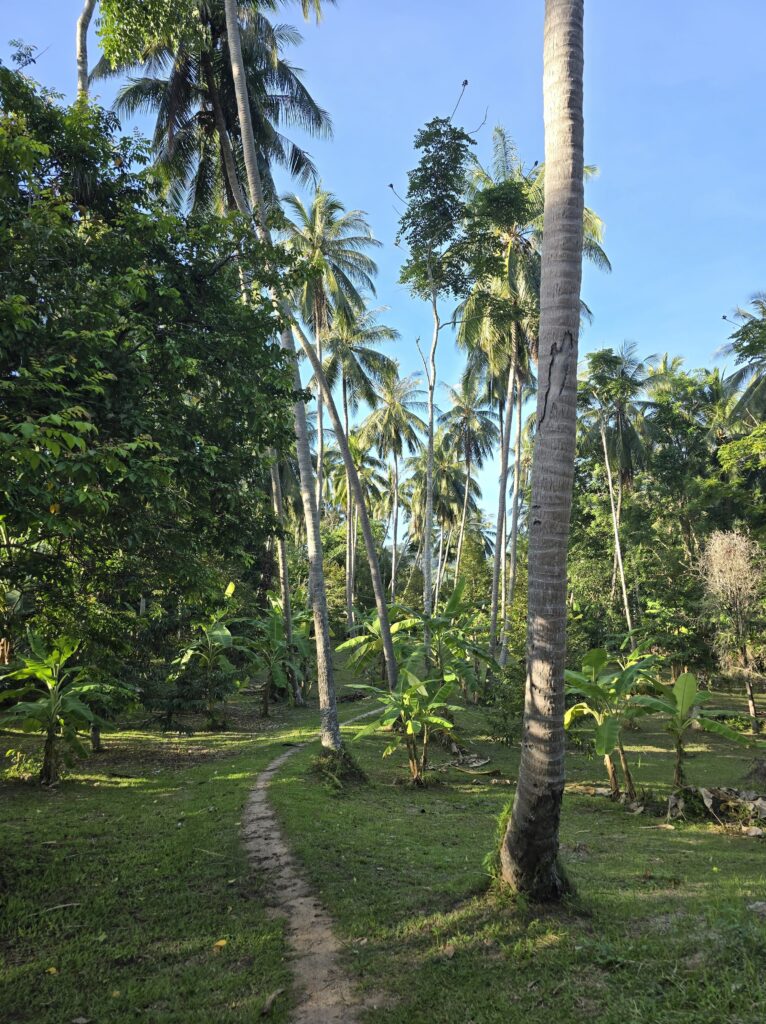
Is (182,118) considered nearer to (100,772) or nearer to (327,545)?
(100,772)

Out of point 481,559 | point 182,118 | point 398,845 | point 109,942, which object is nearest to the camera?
point 109,942

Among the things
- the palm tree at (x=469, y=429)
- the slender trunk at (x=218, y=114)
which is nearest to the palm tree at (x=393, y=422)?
the palm tree at (x=469, y=429)

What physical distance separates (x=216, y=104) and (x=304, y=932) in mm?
17958

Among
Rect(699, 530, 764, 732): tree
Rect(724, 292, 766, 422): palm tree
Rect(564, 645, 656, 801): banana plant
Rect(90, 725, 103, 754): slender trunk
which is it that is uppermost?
Rect(724, 292, 766, 422): palm tree

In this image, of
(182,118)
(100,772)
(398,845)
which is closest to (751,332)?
(182,118)

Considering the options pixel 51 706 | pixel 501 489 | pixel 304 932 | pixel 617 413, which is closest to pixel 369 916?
pixel 304 932

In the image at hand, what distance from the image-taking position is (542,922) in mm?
A: 4191

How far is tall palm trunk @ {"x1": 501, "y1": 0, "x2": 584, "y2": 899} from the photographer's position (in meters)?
4.32

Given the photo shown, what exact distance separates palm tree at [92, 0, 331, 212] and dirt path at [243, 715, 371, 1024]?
1470 cm

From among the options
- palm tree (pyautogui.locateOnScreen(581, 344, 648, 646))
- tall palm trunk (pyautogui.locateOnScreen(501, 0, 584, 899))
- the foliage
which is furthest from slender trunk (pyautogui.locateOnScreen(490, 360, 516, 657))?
tall palm trunk (pyautogui.locateOnScreen(501, 0, 584, 899))

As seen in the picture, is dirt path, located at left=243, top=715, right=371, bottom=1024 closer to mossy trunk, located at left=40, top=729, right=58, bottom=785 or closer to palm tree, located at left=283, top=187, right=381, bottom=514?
mossy trunk, located at left=40, top=729, right=58, bottom=785

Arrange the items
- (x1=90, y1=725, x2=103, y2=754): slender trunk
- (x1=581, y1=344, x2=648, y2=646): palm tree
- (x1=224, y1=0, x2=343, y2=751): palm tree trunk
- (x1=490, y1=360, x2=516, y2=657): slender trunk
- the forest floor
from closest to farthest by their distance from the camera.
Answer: the forest floor, (x1=224, y1=0, x2=343, y2=751): palm tree trunk, (x1=90, y1=725, x2=103, y2=754): slender trunk, (x1=490, y1=360, x2=516, y2=657): slender trunk, (x1=581, y1=344, x2=648, y2=646): palm tree

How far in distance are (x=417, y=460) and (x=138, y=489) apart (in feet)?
122

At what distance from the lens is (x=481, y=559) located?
46938mm
